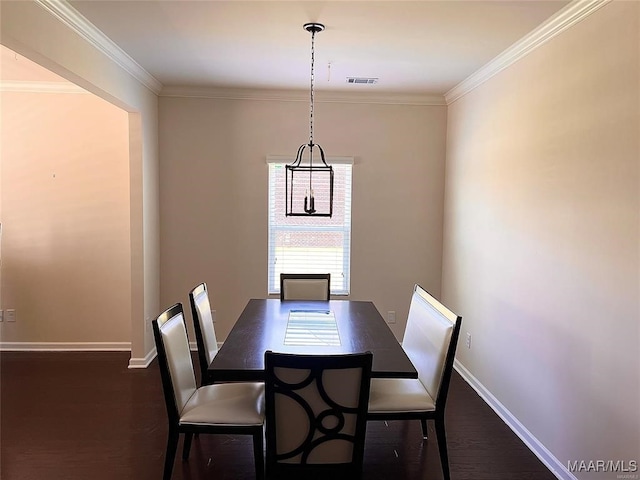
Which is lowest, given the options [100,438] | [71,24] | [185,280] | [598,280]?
[100,438]

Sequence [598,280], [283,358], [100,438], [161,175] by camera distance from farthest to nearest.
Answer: [161,175], [100,438], [598,280], [283,358]

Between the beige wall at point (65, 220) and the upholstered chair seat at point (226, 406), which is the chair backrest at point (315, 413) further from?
the beige wall at point (65, 220)

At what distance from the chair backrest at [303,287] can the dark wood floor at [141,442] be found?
46.6 inches

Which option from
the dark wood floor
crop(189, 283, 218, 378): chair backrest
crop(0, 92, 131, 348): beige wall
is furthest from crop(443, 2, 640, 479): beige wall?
crop(0, 92, 131, 348): beige wall

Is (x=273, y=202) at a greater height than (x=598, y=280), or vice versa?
(x=273, y=202)

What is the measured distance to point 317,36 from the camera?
2.94 metres

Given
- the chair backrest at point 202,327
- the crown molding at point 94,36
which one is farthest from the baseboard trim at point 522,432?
the crown molding at point 94,36

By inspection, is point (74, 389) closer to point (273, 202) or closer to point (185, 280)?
point (185, 280)

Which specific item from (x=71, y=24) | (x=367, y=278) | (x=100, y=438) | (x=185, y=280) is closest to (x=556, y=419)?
(x=367, y=278)

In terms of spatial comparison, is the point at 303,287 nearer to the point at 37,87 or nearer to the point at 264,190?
the point at 264,190

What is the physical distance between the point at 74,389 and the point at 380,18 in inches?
142

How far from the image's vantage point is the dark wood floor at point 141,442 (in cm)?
253

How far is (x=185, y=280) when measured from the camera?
4.52 m

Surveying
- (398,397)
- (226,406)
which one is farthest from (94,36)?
(398,397)
